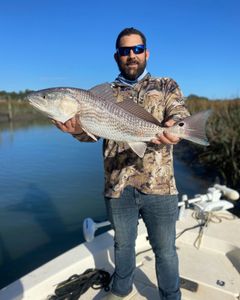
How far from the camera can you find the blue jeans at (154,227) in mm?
3402

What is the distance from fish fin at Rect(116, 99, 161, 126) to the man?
0.73 ft

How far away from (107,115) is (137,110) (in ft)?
0.86

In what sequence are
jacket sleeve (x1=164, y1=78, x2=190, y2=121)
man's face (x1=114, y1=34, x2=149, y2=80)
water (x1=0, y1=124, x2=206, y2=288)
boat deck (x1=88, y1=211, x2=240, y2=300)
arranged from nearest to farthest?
jacket sleeve (x1=164, y1=78, x2=190, y2=121)
man's face (x1=114, y1=34, x2=149, y2=80)
boat deck (x1=88, y1=211, x2=240, y2=300)
water (x1=0, y1=124, x2=206, y2=288)

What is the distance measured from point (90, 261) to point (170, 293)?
1.28 metres

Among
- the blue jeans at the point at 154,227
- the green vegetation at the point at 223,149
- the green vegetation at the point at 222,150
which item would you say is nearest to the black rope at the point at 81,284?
the blue jeans at the point at 154,227

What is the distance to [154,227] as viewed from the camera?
3.45 m

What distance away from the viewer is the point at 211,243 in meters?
5.21

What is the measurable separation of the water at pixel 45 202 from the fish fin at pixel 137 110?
168 inches

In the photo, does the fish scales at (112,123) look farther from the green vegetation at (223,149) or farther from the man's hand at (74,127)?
the green vegetation at (223,149)

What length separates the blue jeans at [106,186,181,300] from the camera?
3.40 m

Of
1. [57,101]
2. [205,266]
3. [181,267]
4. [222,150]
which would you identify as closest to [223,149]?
[222,150]

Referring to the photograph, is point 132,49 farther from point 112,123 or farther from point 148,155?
point 148,155

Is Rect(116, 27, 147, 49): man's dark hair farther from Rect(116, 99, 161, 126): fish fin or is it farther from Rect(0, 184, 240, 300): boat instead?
Rect(0, 184, 240, 300): boat

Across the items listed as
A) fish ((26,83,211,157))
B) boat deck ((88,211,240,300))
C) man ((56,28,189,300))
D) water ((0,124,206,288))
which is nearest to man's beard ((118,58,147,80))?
man ((56,28,189,300))
